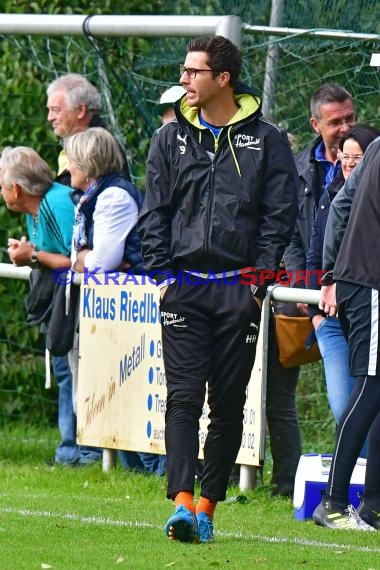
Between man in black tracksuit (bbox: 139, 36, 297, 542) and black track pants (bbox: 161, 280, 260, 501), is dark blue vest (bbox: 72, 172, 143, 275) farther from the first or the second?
black track pants (bbox: 161, 280, 260, 501)

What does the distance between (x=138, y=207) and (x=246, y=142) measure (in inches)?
91.7

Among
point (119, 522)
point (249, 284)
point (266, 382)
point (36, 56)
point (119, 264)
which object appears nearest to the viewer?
point (249, 284)

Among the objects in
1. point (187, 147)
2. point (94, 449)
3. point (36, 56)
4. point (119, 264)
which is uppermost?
point (36, 56)

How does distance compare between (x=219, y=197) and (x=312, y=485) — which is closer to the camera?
(x=219, y=197)

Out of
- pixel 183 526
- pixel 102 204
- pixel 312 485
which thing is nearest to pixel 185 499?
pixel 183 526

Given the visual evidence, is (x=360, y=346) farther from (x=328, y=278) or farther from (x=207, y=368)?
(x=207, y=368)

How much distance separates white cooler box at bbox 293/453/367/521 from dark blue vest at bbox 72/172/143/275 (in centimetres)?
188

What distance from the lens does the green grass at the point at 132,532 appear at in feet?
18.8

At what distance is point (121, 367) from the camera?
870cm

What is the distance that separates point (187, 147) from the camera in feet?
20.7

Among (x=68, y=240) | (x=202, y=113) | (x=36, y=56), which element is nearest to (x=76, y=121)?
(x=68, y=240)

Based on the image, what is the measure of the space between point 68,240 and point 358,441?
2.79m

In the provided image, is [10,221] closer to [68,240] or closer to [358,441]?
[68,240]

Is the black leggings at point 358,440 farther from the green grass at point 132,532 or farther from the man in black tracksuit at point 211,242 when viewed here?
the man in black tracksuit at point 211,242
